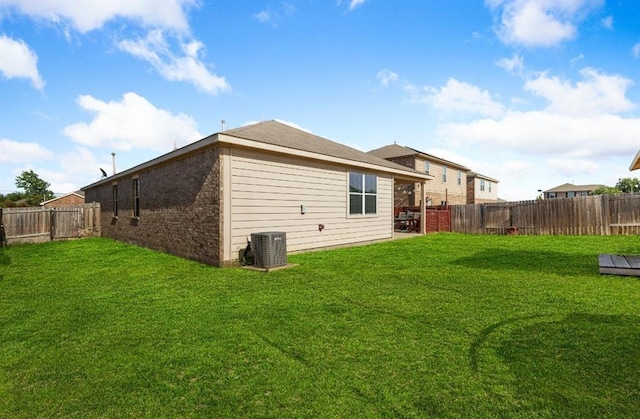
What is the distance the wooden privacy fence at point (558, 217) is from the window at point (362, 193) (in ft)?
24.3

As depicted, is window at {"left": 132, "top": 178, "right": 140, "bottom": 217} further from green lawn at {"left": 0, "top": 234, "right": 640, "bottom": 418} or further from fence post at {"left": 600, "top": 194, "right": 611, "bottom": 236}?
fence post at {"left": 600, "top": 194, "right": 611, "bottom": 236}

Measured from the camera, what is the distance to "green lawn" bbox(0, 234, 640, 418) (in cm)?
223

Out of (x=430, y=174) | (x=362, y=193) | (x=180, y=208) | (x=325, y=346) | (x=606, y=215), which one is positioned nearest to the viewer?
(x=325, y=346)

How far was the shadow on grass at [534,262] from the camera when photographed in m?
6.87

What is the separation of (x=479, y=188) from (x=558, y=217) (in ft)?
69.9

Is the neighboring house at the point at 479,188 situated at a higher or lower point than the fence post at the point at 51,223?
higher

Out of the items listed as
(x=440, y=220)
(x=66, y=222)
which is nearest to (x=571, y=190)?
(x=440, y=220)

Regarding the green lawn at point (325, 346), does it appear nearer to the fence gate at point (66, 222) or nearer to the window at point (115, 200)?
the window at point (115, 200)

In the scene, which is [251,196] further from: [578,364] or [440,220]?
[440,220]

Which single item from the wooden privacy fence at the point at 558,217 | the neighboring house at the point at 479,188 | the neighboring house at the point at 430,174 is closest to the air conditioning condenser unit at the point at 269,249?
the wooden privacy fence at the point at 558,217

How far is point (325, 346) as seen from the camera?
3.14 metres

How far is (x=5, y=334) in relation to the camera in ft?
12.1

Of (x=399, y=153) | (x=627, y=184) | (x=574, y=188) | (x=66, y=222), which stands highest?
(x=627, y=184)

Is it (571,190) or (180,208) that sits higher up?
(571,190)
